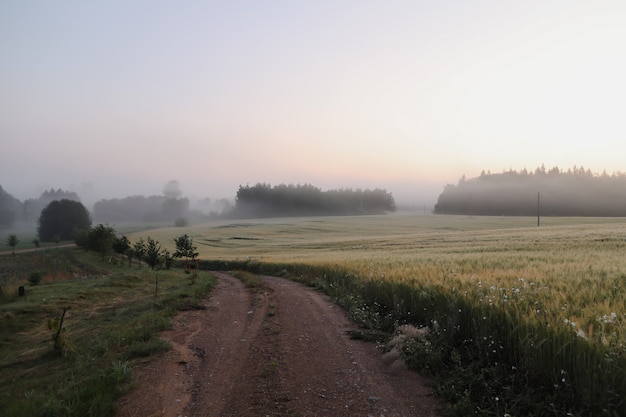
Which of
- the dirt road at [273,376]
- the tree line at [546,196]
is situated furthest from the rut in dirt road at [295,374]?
the tree line at [546,196]

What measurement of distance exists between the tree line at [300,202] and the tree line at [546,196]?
97.3ft

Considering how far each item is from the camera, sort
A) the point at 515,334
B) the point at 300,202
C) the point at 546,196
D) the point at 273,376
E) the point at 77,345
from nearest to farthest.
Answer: the point at 515,334
the point at 273,376
the point at 77,345
the point at 546,196
the point at 300,202

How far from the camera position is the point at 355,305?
12297 millimetres

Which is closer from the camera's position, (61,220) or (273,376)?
(273,376)

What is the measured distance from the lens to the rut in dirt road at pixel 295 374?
5.52 meters

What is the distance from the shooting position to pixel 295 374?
6746 mm

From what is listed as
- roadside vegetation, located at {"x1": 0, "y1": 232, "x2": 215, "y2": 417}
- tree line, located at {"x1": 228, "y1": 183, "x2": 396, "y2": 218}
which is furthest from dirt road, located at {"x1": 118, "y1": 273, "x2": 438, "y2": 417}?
tree line, located at {"x1": 228, "y1": 183, "x2": 396, "y2": 218}

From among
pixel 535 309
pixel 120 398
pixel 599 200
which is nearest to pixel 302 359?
pixel 120 398

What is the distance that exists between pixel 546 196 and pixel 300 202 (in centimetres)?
9323

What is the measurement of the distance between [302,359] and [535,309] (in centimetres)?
447

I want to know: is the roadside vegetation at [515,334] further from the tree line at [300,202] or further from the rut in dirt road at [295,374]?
the tree line at [300,202]

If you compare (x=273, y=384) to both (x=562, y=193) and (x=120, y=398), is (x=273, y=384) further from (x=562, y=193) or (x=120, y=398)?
Result: (x=562, y=193)

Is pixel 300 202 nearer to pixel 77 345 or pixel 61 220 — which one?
Answer: pixel 61 220

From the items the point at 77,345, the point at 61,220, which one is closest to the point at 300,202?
the point at 61,220
